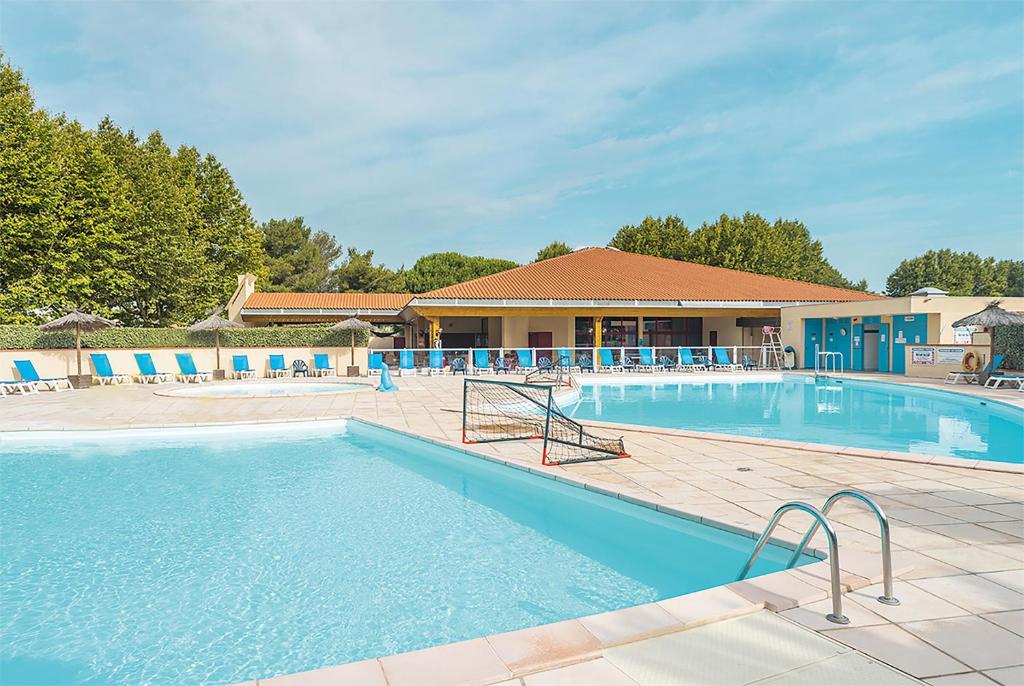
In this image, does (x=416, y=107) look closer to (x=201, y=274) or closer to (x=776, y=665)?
(x=201, y=274)

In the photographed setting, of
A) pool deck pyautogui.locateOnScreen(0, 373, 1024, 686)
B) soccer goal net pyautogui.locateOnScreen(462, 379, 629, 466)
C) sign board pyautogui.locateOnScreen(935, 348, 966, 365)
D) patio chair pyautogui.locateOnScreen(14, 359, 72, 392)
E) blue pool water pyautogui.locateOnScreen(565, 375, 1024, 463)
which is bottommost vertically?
blue pool water pyautogui.locateOnScreen(565, 375, 1024, 463)

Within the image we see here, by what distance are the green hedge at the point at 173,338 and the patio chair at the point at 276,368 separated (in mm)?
711

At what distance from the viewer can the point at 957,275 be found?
206ft

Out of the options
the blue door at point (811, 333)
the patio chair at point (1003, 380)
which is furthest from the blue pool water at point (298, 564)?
the blue door at point (811, 333)

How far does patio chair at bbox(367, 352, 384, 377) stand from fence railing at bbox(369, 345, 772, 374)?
0.11m

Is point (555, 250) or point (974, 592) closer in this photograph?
point (974, 592)

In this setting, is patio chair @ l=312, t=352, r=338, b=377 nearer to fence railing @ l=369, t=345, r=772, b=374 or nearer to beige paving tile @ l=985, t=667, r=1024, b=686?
fence railing @ l=369, t=345, r=772, b=374

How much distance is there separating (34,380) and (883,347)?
27625 millimetres

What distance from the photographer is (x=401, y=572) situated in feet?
15.3

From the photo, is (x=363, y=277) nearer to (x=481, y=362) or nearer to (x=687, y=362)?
(x=481, y=362)

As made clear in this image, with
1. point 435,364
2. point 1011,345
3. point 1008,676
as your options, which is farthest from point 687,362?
point 1008,676

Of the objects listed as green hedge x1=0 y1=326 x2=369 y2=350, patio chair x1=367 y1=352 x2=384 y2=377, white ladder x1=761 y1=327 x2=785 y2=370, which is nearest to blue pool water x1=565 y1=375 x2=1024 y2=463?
white ladder x1=761 y1=327 x2=785 y2=370

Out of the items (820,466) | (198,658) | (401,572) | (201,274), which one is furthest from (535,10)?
(201,274)

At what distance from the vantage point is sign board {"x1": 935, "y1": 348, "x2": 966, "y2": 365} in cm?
1747
